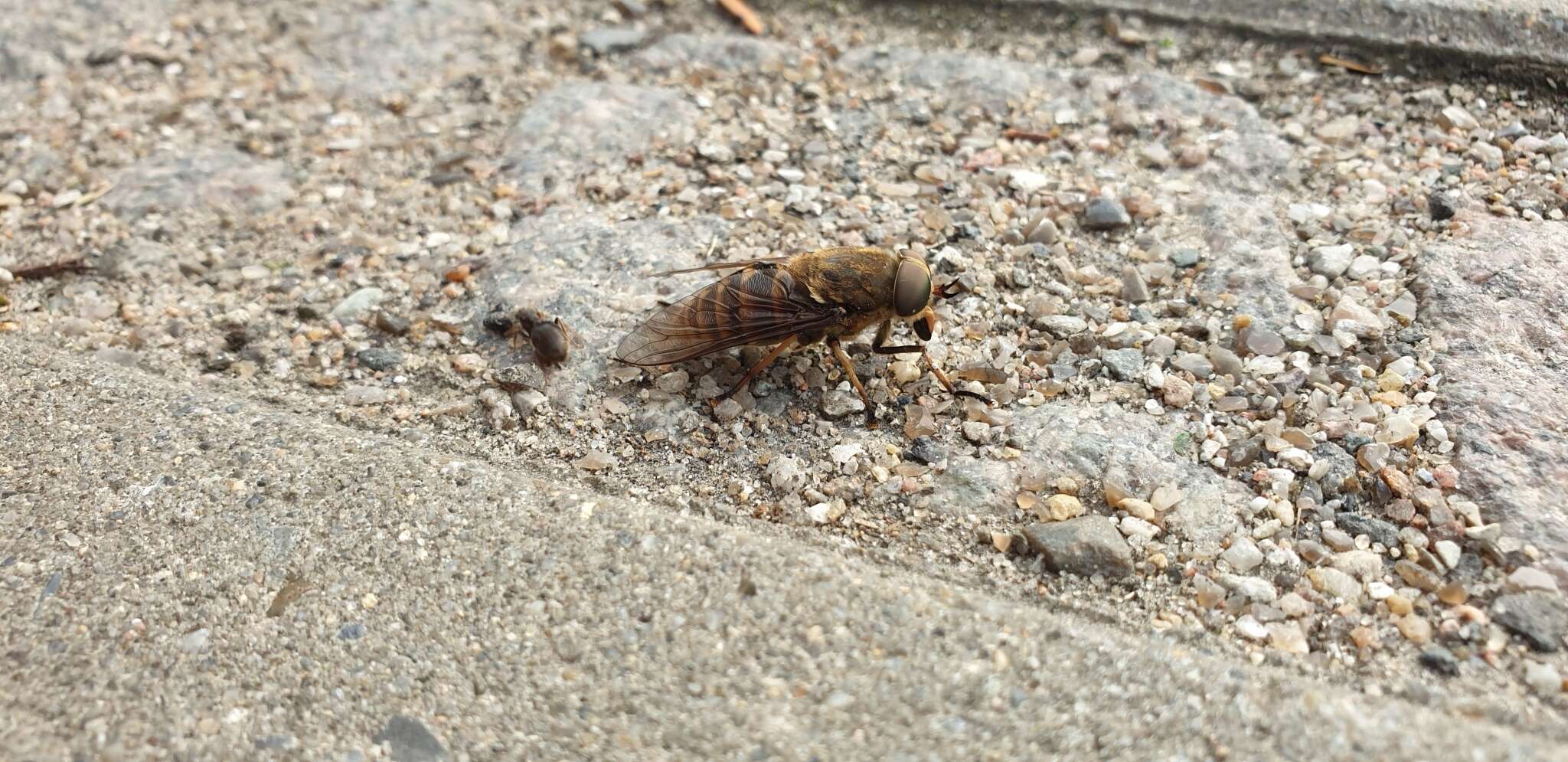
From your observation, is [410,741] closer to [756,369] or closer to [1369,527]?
[756,369]

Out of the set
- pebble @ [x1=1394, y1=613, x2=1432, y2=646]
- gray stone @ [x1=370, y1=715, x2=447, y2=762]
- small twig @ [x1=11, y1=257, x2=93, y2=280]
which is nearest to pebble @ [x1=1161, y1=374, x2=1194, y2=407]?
pebble @ [x1=1394, y1=613, x2=1432, y2=646]

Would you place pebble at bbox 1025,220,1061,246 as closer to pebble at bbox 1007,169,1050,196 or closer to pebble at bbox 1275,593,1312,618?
pebble at bbox 1007,169,1050,196

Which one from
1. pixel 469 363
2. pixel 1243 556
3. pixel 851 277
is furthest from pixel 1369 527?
pixel 469 363

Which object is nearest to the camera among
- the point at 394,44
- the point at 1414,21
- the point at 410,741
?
the point at 410,741

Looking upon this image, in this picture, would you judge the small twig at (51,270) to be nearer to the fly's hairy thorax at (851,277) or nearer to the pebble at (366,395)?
the pebble at (366,395)

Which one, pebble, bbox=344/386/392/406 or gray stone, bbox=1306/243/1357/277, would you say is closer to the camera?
pebble, bbox=344/386/392/406

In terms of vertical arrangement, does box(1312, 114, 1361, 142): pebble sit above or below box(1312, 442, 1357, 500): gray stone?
above
